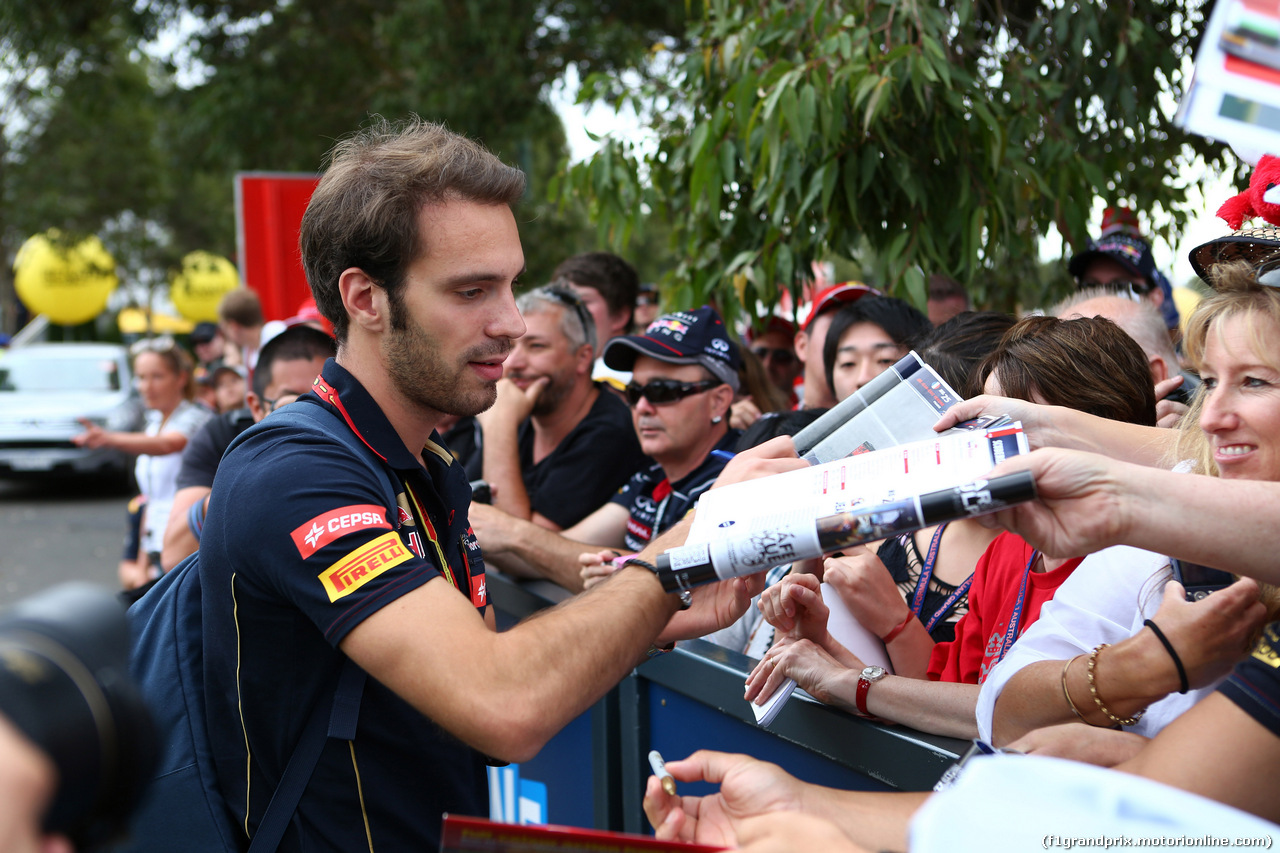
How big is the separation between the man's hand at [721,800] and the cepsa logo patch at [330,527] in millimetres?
622

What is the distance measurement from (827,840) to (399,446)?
114 cm

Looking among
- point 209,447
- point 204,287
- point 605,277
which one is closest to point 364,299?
point 209,447

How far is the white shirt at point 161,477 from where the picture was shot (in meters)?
6.09

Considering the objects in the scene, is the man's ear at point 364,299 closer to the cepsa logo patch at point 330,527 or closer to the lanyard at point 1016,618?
the cepsa logo patch at point 330,527

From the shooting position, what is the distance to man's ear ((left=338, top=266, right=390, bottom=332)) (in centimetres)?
203

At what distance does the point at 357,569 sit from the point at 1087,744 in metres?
1.21

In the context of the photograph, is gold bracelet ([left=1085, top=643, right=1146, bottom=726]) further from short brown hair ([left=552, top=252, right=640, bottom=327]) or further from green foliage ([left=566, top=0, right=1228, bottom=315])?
short brown hair ([left=552, top=252, right=640, bottom=327])

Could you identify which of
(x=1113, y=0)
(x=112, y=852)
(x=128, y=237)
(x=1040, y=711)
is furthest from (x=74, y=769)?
(x=128, y=237)

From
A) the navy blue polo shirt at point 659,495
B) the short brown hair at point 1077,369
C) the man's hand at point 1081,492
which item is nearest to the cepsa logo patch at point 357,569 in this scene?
the man's hand at point 1081,492

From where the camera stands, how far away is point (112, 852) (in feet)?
3.27

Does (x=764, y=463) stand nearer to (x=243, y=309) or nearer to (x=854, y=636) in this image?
(x=854, y=636)

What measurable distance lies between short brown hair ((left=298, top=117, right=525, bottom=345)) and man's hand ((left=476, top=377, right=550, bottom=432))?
94.7 inches

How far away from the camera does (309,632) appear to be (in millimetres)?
1807

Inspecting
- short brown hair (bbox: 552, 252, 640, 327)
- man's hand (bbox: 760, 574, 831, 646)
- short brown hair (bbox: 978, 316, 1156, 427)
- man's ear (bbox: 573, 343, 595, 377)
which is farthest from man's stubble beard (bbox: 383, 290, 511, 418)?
short brown hair (bbox: 552, 252, 640, 327)
